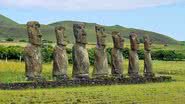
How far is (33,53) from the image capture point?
30.7 m

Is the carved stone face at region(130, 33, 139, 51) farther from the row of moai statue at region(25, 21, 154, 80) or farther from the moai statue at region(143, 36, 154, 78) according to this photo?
the moai statue at region(143, 36, 154, 78)

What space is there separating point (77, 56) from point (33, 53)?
3.61 meters

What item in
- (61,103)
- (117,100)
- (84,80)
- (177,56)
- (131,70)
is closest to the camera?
(61,103)

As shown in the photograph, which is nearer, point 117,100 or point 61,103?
point 61,103

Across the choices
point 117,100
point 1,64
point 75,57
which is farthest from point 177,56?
point 117,100

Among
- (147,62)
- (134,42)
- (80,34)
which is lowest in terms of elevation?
(147,62)

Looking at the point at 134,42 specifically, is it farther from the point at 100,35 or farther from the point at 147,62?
the point at 100,35

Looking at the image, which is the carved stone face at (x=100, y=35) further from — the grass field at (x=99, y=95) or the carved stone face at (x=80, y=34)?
the grass field at (x=99, y=95)

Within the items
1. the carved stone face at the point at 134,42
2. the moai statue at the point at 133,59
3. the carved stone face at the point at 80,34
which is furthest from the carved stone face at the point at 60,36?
the carved stone face at the point at 134,42

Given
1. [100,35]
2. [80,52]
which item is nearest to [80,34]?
[80,52]

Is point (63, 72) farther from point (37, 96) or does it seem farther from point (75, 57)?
point (37, 96)

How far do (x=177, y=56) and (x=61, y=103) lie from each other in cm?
6420

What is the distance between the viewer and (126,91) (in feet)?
95.7

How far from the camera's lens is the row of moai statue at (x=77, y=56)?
30625 mm
